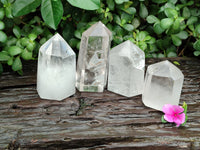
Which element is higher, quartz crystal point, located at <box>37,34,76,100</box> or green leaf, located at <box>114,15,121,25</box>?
green leaf, located at <box>114,15,121,25</box>

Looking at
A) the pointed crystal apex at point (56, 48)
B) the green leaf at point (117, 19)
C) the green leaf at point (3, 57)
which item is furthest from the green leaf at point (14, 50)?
the green leaf at point (117, 19)

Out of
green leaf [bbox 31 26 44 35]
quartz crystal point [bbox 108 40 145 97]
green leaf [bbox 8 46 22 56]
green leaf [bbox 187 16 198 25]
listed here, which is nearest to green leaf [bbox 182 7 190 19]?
green leaf [bbox 187 16 198 25]

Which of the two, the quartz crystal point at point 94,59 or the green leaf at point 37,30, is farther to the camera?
the green leaf at point 37,30

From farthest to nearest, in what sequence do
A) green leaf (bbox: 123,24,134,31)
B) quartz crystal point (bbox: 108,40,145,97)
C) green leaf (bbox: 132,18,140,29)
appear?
green leaf (bbox: 132,18,140,29) < green leaf (bbox: 123,24,134,31) < quartz crystal point (bbox: 108,40,145,97)

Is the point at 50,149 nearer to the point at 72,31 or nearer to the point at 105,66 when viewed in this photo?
the point at 105,66

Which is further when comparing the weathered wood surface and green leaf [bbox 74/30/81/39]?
green leaf [bbox 74/30/81/39]

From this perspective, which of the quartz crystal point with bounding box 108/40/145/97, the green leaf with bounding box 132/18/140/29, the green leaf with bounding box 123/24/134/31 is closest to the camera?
the quartz crystal point with bounding box 108/40/145/97

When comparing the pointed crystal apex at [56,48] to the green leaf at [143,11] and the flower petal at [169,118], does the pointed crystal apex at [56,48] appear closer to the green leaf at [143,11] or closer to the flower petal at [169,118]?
the flower petal at [169,118]

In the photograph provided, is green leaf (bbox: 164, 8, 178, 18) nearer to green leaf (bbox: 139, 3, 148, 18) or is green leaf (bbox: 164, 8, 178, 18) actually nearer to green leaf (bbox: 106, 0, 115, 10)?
green leaf (bbox: 139, 3, 148, 18)
